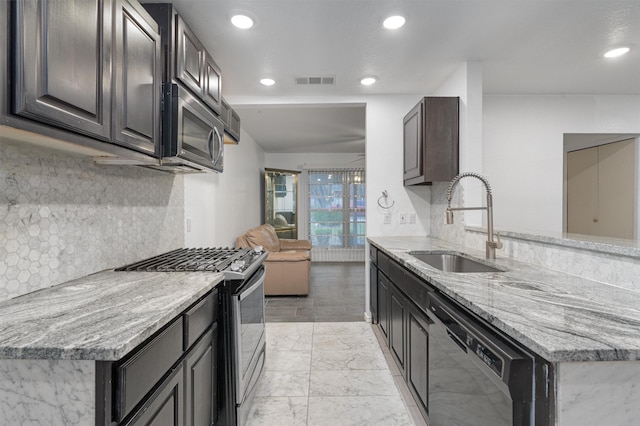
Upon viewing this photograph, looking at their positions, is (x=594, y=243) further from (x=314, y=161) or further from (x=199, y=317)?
(x=314, y=161)

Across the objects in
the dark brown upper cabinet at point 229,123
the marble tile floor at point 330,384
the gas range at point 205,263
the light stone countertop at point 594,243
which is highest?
the dark brown upper cabinet at point 229,123

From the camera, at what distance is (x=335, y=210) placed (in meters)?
7.20

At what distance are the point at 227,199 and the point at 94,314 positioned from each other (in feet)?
9.79

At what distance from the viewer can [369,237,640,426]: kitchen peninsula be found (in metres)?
0.76

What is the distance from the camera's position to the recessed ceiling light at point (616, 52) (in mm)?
2412

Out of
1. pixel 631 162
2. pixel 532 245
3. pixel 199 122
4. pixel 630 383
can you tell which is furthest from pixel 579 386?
pixel 631 162

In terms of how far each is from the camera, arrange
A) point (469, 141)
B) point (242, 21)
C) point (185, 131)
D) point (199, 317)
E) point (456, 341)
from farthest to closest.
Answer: point (469, 141) < point (242, 21) < point (185, 131) < point (199, 317) < point (456, 341)

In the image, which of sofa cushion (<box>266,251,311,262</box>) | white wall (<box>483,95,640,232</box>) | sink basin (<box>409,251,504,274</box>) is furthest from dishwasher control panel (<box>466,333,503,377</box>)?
sofa cushion (<box>266,251,311,262</box>)

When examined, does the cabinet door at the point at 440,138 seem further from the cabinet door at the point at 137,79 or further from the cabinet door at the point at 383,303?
the cabinet door at the point at 137,79

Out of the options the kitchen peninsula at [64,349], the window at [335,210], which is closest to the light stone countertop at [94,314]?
the kitchen peninsula at [64,349]

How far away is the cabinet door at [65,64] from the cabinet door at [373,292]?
8.30 feet

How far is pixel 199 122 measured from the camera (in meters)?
1.85

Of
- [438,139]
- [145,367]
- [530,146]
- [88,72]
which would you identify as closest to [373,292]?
[438,139]

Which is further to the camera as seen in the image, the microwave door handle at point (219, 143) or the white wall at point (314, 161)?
the white wall at point (314, 161)
